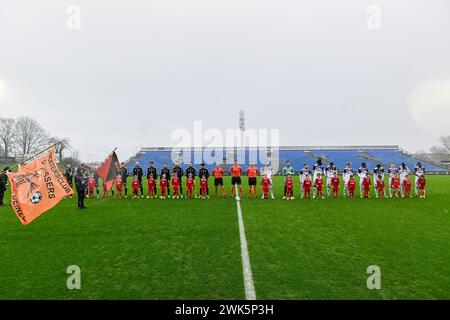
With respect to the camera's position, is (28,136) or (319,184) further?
(28,136)

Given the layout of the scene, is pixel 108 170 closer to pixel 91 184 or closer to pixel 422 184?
pixel 91 184

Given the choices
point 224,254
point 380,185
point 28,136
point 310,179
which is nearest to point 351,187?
point 380,185

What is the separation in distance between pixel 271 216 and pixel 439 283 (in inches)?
258

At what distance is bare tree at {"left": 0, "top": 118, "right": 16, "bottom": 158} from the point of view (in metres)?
59.5

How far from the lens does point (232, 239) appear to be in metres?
8.15

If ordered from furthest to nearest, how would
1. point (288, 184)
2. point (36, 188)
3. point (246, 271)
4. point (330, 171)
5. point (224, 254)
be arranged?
point (330, 171)
point (288, 184)
point (36, 188)
point (224, 254)
point (246, 271)

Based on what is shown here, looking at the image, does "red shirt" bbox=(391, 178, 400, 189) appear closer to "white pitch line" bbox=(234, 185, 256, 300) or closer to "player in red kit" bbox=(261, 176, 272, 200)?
"player in red kit" bbox=(261, 176, 272, 200)

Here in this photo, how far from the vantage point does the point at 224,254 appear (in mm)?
6824

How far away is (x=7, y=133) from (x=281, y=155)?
5347 cm

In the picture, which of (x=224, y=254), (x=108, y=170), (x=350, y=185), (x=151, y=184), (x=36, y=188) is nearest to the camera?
(x=224, y=254)

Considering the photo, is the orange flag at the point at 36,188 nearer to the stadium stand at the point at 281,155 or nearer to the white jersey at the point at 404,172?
the white jersey at the point at 404,172

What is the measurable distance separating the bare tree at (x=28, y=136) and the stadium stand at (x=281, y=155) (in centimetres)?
1990

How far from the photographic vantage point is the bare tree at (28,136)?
200 ft

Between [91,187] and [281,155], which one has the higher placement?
[281,155]
